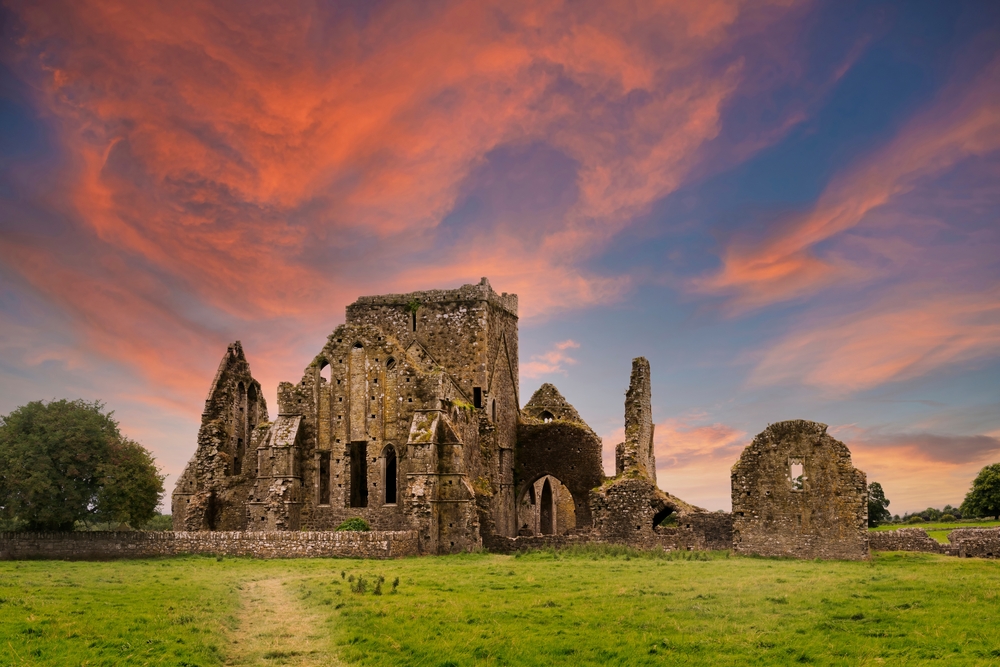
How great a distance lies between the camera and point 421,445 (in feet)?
117

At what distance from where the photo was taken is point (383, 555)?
32062mm

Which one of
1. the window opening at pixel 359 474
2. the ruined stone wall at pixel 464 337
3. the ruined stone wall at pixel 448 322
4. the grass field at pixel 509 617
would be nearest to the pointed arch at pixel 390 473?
the window opening at pixel 359 474

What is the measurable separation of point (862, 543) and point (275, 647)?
77.2 feet

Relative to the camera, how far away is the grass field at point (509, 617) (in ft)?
48.9

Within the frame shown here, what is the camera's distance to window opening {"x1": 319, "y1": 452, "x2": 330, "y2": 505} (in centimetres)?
3962

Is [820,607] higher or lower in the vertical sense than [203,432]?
lower

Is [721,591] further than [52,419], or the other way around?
[52,419]

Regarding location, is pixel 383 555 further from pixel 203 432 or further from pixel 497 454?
pixel 203 432

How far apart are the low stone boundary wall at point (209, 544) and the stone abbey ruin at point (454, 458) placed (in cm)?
273

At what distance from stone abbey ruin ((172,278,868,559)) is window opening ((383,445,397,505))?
0.07 meters

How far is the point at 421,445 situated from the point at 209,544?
364 inches

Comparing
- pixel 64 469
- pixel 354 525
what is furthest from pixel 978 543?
pixel 64 469

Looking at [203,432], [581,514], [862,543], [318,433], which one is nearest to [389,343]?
[318,433]

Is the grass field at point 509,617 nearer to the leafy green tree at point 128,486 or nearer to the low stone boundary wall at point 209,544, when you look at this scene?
the low stone boundary wall at point 209,544
